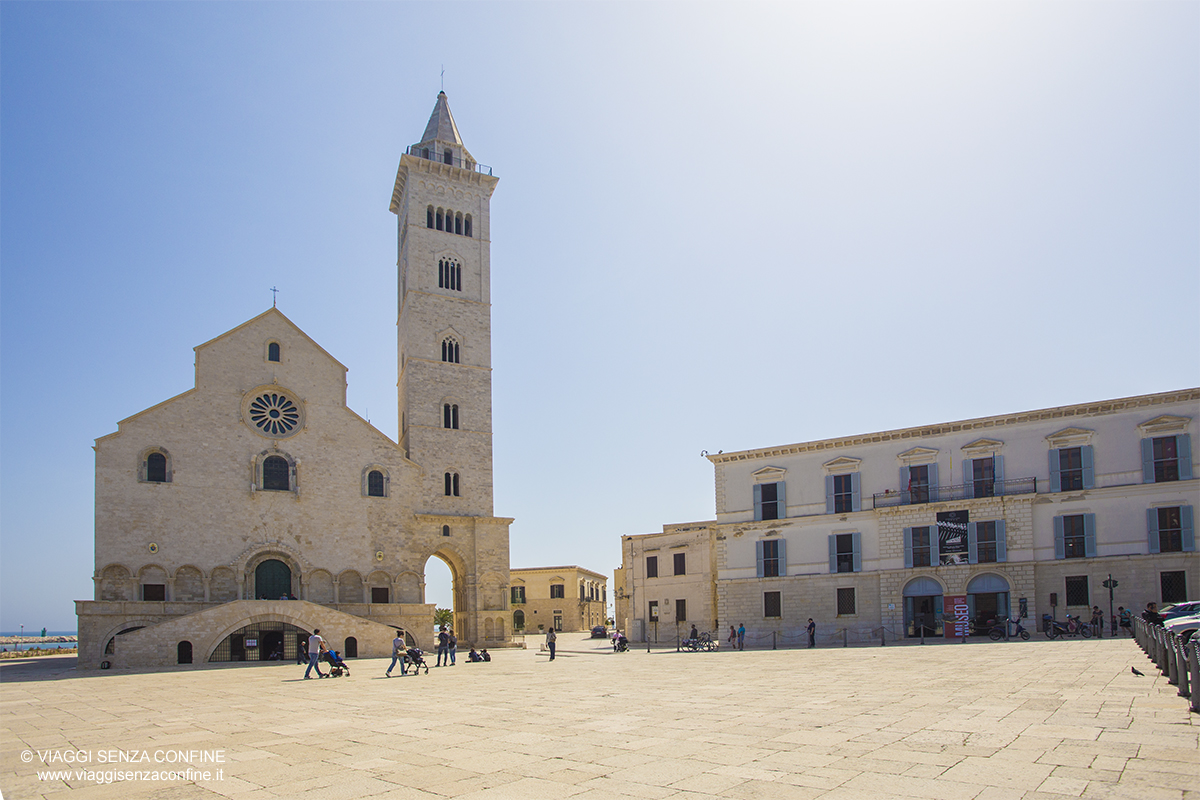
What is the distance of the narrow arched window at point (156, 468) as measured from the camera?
37219 millimetres

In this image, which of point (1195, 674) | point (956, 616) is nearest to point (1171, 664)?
point (1195, 674)

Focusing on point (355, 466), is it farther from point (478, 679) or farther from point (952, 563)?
point (952, 563)

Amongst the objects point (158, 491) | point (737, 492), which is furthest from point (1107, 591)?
point (158, 491)

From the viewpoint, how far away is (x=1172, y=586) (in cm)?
2992

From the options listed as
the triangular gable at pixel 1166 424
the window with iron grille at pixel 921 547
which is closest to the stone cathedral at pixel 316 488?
the window with iron grille at pixel 921 547

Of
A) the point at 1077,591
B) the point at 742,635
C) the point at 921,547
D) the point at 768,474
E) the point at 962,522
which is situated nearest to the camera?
the point at 1077,591

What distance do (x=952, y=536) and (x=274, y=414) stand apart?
106 feet

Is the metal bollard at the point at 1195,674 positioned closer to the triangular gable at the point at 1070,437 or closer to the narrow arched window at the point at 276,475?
the triangular gable at the point at 1070,437

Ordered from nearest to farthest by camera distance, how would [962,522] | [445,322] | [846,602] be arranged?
[962,522] < [846,602] < [445,322]

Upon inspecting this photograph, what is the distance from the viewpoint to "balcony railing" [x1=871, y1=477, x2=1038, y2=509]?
33.4 metres

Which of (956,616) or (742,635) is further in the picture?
(742,635)

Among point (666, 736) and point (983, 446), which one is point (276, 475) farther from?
point (666, 736)

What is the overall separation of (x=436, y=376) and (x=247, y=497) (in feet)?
42.4

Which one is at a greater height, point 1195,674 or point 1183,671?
point 1195,674
